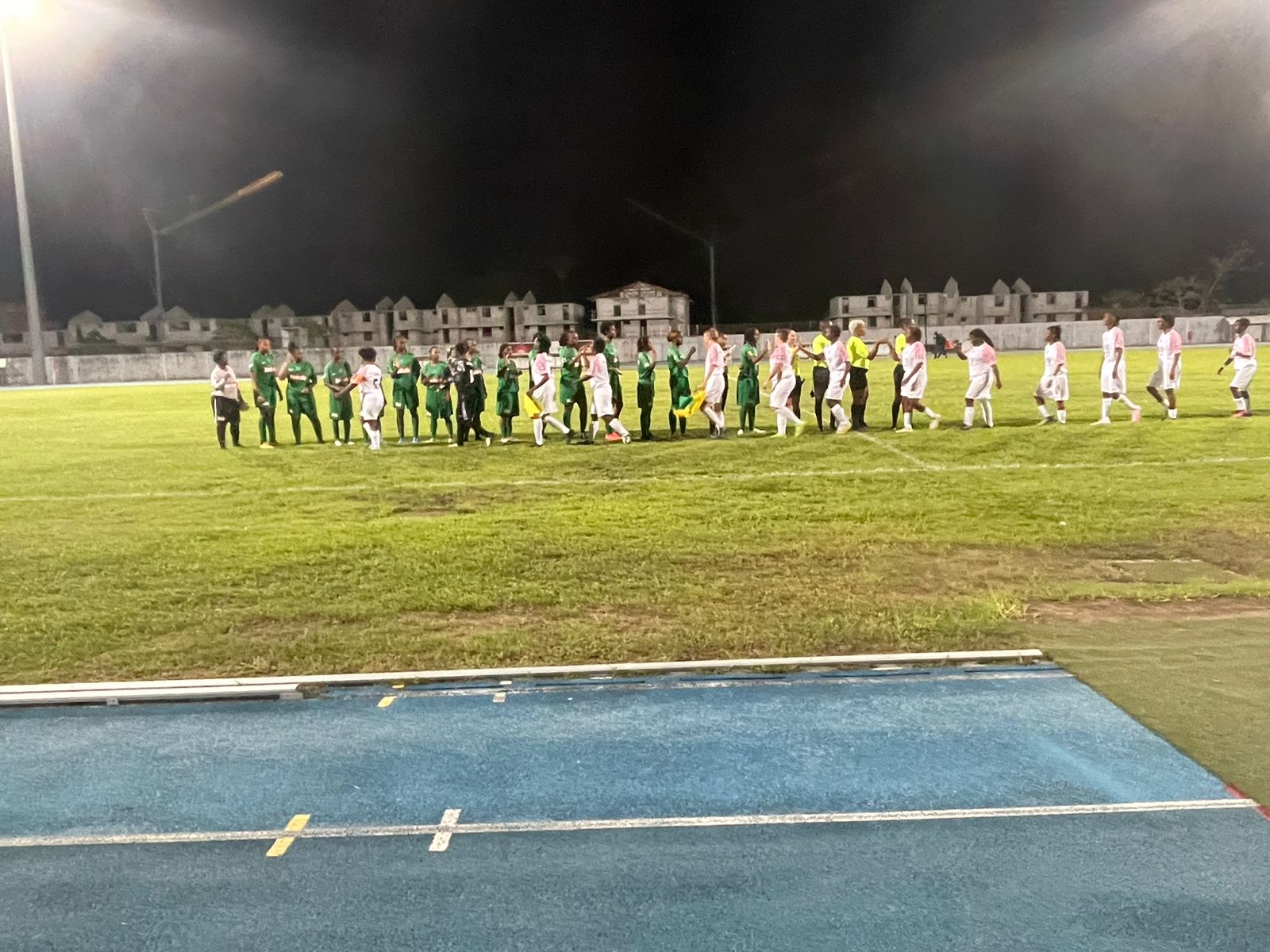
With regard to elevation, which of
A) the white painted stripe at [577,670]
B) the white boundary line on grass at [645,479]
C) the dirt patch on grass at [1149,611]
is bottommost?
the dirt patch on grass at [1149,611]

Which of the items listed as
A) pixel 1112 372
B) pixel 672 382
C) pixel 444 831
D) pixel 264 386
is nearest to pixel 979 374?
pixel 1112 372

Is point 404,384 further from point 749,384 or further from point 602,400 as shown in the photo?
point 749,384

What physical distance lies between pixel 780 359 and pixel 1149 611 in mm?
9370

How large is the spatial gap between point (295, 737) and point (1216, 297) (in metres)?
96.7

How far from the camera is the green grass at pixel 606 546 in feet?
20.7

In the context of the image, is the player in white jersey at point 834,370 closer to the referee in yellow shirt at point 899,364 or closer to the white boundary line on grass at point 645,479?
the referee in yellow shirt at point 899,364

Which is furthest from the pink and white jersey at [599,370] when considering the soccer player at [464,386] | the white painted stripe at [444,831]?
the white painted stripe at [444,831]

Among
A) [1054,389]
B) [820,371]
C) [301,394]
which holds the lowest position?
[1054,389]

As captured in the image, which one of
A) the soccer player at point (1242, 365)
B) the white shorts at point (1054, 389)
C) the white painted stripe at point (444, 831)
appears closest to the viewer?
the white painted stripe at point (444, 831)

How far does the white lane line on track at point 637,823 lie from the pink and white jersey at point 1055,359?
13.4 meters

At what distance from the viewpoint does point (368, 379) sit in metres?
15.9

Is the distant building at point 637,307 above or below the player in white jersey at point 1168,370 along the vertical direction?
above

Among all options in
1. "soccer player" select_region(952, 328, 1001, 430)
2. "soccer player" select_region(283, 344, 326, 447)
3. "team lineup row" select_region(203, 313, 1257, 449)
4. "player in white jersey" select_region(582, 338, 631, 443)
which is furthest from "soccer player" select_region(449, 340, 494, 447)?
"soccer player" select_region(952, 328, 1001, 430)

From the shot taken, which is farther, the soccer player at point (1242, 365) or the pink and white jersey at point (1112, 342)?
the soccer player at point (1242, 365)
